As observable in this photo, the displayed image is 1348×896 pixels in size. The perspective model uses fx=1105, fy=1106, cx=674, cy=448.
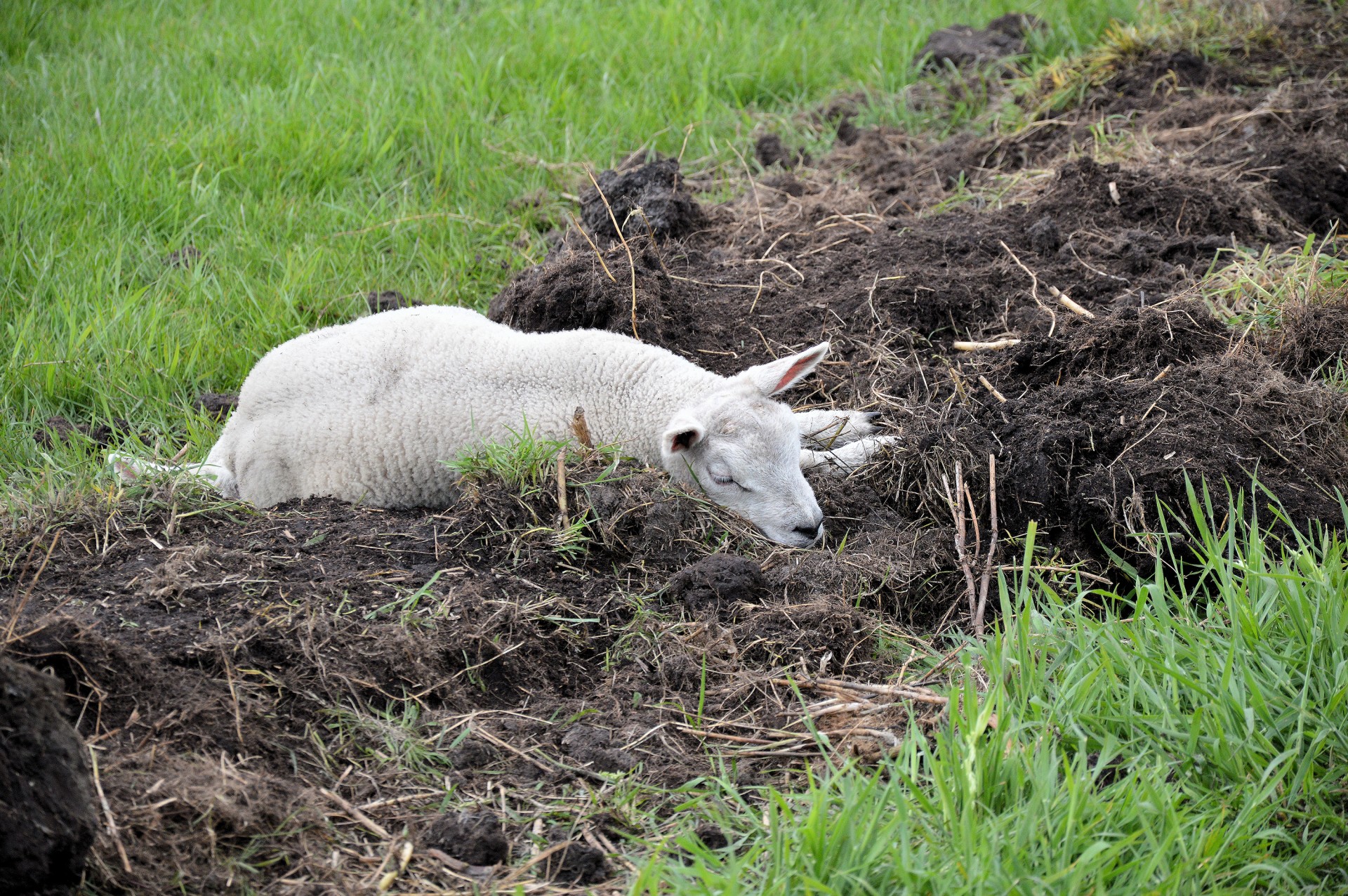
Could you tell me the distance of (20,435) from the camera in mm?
5055

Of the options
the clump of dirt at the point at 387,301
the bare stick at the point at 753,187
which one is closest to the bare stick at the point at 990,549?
the bare stick at the point at 753,187

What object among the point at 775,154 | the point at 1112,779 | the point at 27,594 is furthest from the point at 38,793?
the point at 775,154

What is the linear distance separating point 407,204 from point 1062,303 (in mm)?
3908

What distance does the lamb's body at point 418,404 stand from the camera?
4.51 m

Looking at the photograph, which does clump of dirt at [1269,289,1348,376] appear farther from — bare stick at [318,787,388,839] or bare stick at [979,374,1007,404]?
bare stick at [318,787,388,839]

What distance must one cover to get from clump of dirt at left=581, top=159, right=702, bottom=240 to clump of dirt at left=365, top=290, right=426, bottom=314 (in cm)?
108

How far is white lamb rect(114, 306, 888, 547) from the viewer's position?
4.39 metres

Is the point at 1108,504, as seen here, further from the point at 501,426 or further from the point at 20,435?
the point at 20,435

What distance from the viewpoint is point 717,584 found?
3639 millimetres

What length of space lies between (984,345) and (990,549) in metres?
1.40

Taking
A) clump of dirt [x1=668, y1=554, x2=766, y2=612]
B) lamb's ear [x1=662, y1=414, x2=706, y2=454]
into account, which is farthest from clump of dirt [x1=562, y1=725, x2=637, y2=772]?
lamb's ear [x1=662, y1=414, x2=706, y2=454]

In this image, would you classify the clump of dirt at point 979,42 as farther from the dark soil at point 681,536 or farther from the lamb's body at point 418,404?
the lamb's body at point 418,404

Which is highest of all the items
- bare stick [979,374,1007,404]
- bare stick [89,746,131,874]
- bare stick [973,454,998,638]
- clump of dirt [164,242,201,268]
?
bare stick [89,746,131,874]

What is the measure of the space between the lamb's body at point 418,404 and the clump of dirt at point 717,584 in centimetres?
101
